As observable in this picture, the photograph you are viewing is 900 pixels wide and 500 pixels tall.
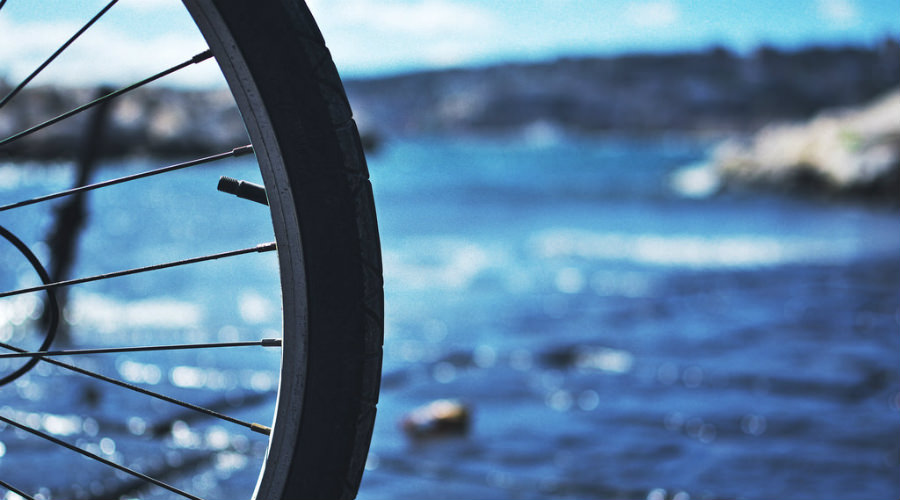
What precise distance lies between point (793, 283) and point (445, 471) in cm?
800

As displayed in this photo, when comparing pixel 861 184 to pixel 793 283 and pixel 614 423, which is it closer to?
pixel 793 283

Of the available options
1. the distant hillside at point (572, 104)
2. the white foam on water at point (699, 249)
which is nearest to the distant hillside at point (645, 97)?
the distant hillside at point (572, 104)

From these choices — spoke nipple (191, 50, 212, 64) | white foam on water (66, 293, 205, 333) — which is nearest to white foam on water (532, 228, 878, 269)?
white foam on water (66, 293, 205, 333)

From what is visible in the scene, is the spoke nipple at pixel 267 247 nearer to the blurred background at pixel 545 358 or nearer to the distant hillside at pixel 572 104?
the blurred background at pixel 545 358

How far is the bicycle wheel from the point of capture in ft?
3.91

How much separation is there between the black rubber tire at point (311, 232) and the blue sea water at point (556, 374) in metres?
2.14

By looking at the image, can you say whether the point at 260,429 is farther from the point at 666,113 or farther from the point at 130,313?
the point at 666,113

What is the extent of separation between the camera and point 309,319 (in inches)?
48.7

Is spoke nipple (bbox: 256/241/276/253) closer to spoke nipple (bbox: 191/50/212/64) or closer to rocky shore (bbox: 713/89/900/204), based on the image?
spoke nipple (bbox: 191/50/212/64)

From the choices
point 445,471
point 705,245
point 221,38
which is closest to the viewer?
point 221,38

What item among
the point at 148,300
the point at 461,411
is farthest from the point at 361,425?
the point at 148,300

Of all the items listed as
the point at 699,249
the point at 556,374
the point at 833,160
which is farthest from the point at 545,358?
the point at 833,160

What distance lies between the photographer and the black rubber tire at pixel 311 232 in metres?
1.19

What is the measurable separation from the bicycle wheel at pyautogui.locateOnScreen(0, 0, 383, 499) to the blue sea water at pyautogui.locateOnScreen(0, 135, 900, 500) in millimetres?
2135
